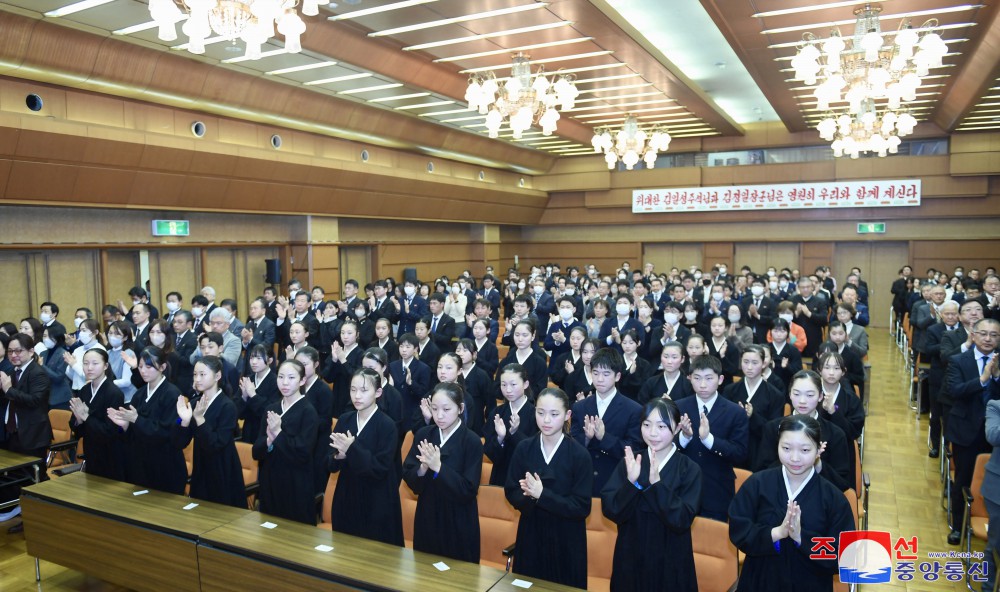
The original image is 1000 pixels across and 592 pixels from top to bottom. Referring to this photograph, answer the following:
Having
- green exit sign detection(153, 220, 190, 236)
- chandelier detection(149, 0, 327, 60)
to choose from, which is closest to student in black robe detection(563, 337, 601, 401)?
chandelier detection(149, 0, 327, 60)

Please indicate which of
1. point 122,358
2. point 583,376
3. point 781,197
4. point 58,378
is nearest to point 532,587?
point 583,376

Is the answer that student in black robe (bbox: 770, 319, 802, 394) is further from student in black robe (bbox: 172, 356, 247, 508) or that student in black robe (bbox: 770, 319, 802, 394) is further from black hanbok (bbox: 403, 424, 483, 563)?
student in black robe (bbox: 172, 356, 247, 508)

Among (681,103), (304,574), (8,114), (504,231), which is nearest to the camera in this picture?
(304,574)

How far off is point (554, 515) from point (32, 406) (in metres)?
5.13

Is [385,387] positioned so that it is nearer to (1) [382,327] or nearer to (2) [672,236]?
(1) [382,327]

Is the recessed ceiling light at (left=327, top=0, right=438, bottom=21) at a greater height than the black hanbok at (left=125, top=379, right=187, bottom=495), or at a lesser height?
greater

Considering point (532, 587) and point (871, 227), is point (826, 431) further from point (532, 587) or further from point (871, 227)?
point (871, 227)

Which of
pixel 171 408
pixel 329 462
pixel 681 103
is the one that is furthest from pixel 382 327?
pixel 681 103

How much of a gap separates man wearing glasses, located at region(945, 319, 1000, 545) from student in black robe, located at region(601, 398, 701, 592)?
3.19 meters

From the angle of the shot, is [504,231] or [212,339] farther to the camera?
[504,231]

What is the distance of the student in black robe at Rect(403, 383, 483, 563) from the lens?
416 centimetres

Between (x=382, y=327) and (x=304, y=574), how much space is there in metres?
4.47

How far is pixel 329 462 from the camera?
4480 millimetres

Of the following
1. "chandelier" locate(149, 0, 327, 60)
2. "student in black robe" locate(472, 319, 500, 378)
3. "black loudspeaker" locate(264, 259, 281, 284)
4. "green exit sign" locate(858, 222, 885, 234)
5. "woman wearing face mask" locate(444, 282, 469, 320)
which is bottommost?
"student in black robe" locate(472, 319, 500, 378)
